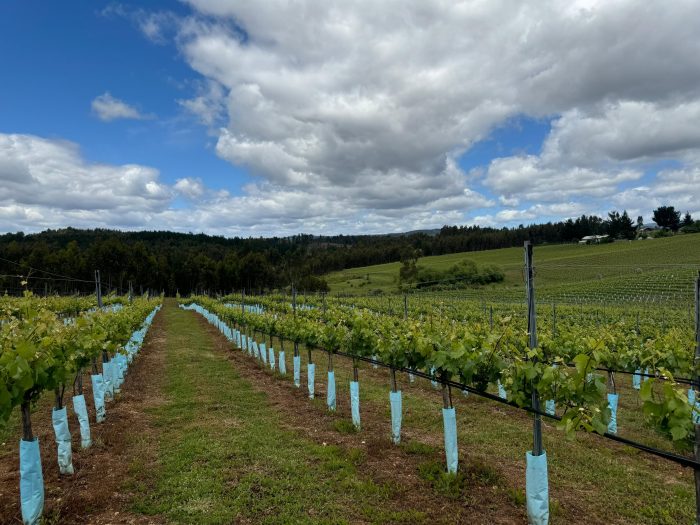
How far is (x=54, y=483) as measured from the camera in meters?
5.80

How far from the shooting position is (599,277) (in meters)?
53.7

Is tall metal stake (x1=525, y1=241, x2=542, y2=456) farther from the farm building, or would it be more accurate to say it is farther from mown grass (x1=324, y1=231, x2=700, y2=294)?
the farm building

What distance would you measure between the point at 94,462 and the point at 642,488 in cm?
796

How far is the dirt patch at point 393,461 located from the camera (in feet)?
16.5

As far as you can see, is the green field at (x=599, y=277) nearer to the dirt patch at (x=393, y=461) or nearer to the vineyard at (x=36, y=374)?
the dirt patch at (x=393, y=461)

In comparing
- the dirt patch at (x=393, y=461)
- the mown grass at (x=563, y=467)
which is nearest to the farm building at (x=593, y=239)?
the mown grass at (x=563, y=467)

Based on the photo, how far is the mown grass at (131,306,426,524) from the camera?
507cm

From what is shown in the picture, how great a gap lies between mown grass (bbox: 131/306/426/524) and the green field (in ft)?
62.4

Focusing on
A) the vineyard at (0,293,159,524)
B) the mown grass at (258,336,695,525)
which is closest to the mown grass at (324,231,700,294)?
the mown grass at (258,336,695,525)

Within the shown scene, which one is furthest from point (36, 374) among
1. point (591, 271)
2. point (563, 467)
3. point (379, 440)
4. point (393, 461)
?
point (591, 271)

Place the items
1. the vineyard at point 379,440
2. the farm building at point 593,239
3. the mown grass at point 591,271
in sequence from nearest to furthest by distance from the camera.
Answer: the vineyard at point 379,440
the mown grass at point 591,271
the farm building at point 593,239

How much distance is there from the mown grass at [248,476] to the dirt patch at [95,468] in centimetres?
22

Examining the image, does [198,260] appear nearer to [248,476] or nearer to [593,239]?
[593,239]

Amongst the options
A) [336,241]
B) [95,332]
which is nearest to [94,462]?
[95,332]
